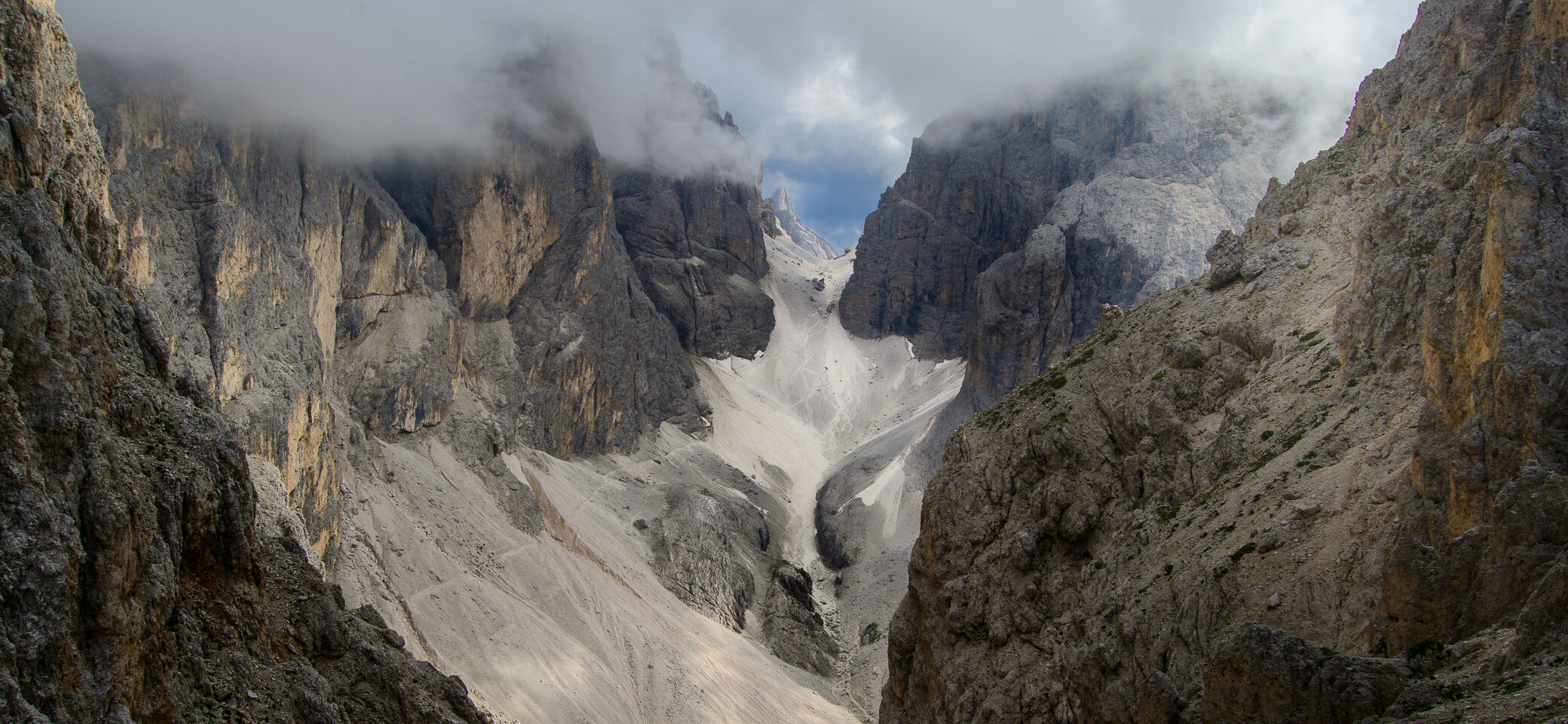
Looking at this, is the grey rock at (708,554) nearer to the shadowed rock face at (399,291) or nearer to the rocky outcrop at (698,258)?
the shadowed rock face at (399,291)

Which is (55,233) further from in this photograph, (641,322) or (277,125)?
(641,322)

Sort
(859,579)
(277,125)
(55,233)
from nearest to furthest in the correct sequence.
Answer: (55,233) → (277,125) → (859,579)

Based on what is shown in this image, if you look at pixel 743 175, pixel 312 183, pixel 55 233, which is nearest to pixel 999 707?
pixel 55 233

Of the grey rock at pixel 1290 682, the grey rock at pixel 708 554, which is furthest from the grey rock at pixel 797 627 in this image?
the grey rock at pixel 1290 682

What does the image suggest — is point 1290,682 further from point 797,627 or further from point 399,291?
point 399,291

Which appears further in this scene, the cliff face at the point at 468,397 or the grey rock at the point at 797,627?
the grey rock at the point at 797,627

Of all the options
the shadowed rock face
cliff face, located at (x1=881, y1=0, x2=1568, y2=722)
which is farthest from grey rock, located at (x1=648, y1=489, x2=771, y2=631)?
cliff face, located at (x1=881, y1=0, x2=1568, y2=722)

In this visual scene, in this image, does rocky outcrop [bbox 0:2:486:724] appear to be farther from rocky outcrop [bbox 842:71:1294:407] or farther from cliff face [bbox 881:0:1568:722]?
rocky outcrop [bbox 842:71:1294:407]
